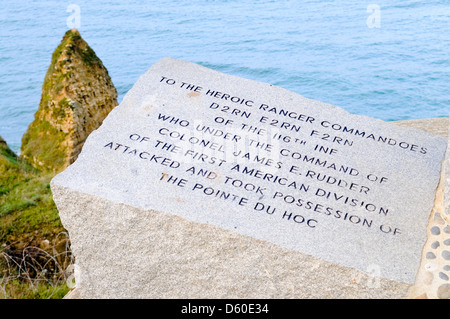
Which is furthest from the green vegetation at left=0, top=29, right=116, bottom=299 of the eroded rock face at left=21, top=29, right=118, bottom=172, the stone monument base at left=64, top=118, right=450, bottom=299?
the stone monument base at left=64, top=118, right=450, bottom=299

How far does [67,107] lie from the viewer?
598cm

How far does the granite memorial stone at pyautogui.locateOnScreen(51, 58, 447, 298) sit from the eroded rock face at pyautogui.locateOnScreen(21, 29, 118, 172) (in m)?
2.03

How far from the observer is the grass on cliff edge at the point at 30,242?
14.0ft

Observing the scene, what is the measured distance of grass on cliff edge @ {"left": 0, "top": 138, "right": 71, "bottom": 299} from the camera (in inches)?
168

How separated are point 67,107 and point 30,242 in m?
1.78

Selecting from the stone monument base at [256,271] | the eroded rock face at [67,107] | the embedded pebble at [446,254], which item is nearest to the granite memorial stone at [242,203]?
the stone monument base at [256,271]

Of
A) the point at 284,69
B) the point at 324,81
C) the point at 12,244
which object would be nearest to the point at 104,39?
the point at 284,69

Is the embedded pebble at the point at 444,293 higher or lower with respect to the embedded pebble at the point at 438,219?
lower

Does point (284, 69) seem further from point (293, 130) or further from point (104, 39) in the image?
point (293, 130)

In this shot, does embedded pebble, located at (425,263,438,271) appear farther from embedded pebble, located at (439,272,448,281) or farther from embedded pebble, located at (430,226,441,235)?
embedded pebble, located at (430,226,441,235)

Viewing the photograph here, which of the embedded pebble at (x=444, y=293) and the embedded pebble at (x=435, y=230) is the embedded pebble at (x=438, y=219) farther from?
the embedded pebble at (x=444, y=293)

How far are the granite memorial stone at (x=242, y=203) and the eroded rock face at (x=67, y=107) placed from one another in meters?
2.03
